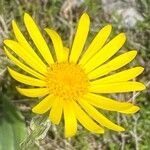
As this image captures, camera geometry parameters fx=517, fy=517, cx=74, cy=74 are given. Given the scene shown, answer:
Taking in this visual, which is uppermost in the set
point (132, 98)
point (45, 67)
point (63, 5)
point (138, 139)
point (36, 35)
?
point (63, 5)

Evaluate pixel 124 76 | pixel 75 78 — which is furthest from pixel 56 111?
pixel 124 76

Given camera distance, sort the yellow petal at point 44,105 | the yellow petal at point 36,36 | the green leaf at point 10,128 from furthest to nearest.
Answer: the green leaf at point 10,128
the yellow petal at point 36,36
the yellow petal at point 44,105

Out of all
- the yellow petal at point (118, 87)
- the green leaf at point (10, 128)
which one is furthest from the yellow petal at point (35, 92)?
the green leaf at point (10, 128)

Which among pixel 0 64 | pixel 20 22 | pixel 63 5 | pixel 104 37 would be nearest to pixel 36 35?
pixel 104 37

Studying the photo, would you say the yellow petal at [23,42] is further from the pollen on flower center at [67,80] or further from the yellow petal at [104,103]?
the yellow petal at [104,103]

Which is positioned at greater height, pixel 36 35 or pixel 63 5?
pixel 63 5

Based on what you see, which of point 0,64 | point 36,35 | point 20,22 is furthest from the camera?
point 20,22

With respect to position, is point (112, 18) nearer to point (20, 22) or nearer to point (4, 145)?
point (20, 22)
